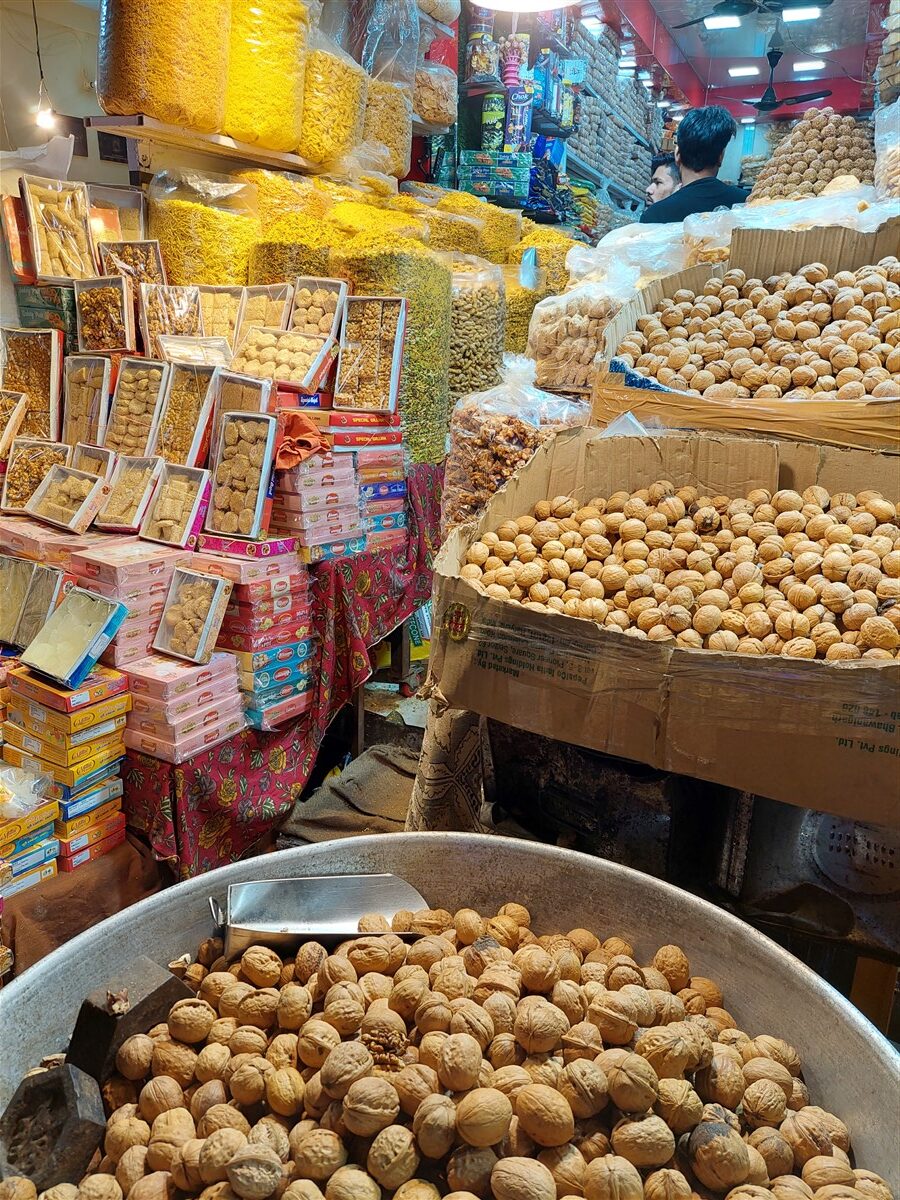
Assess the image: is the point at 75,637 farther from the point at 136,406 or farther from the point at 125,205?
the point at 125,205

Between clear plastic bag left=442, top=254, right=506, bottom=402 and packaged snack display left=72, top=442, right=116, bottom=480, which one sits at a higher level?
clear plastic bag left=442, top=254, right=506, bottom=402

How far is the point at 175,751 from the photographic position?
204 cm

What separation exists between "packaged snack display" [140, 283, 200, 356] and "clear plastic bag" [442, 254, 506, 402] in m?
0.97

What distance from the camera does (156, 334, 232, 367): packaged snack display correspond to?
2.63m

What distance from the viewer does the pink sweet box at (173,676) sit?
2.03 meters

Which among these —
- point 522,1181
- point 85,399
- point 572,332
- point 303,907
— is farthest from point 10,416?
point 522,1181

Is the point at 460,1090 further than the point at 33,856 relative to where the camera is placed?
No

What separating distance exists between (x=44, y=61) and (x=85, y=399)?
2640mm

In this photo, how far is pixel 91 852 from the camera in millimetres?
2023

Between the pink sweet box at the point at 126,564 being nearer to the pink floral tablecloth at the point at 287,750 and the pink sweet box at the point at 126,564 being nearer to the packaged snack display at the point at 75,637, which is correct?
the packaged snack display at the point at 75,637

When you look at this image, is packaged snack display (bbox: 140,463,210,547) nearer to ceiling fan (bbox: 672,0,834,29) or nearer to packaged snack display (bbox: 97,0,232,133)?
packaged snack display (bbox: 97,0,232,133)

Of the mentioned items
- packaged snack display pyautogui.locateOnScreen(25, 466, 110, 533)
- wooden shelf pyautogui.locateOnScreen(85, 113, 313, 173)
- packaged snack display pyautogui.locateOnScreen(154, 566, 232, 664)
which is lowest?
packaged snack display pyautogui.locateOnScreen(154, 566, 232, 664)

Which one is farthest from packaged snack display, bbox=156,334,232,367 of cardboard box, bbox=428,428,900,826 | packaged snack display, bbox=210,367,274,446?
cardboard box, bbox=428,428,900,826

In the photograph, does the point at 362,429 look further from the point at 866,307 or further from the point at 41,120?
the point at 41,120
